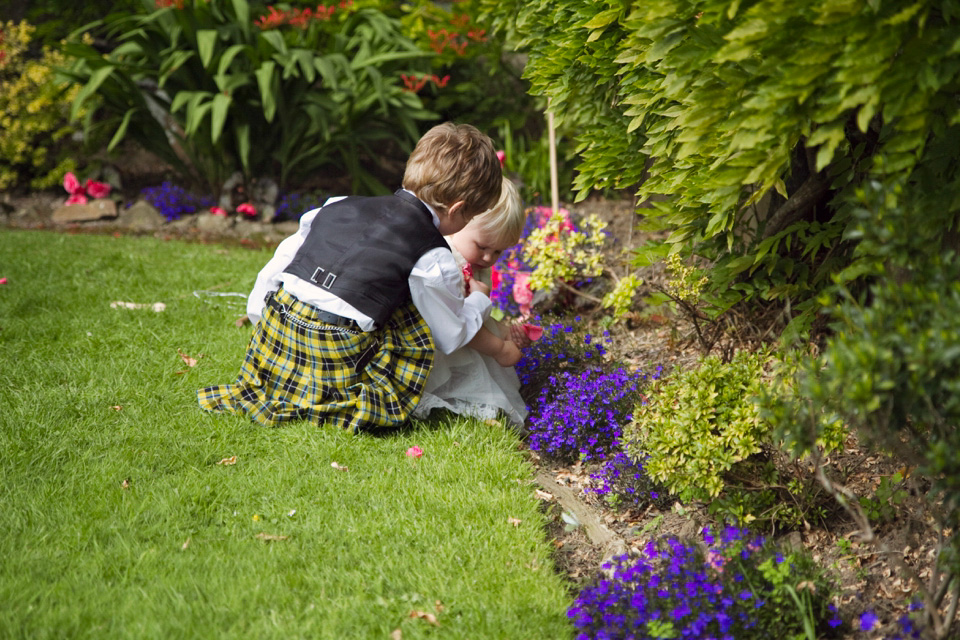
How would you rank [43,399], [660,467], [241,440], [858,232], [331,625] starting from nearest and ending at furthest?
[858,232] < [331,625] < [660,467] < [241,440] < [43,399]

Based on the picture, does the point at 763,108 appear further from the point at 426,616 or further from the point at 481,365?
the point at 481,365

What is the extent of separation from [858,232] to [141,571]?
202 centimetres

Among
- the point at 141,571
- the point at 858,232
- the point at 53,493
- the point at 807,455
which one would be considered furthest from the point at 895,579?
the point at 53,493

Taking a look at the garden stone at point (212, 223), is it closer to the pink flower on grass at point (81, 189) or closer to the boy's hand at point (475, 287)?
the pink flower on grass at point (81, 189)

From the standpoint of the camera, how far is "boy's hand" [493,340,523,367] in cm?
322

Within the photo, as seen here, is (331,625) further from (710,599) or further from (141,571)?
(710,599)

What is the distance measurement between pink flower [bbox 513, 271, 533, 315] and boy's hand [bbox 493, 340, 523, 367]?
3.53ft

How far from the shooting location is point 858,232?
1660 millimetres

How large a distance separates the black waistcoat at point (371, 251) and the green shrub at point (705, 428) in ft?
3.35

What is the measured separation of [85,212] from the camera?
279 inches

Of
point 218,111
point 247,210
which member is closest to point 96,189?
point 247,210

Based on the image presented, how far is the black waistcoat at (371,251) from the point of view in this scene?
9.26ft

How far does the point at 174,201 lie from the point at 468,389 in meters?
4.87

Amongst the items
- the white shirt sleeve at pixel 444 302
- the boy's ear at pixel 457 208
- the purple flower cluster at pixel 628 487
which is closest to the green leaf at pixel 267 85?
the boy's ear at pixel 457 208
